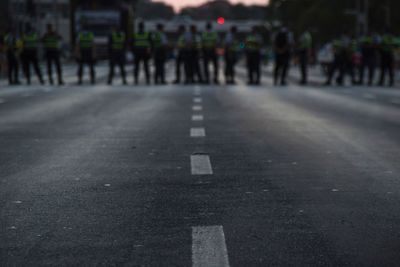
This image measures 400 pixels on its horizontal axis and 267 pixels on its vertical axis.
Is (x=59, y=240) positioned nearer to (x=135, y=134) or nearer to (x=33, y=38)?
(x=135, y=134)

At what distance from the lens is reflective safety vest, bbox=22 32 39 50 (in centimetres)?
3420

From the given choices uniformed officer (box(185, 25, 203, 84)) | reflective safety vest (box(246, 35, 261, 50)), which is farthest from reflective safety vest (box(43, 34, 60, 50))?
reflective safety vest (box(246, 35, 261, 50))

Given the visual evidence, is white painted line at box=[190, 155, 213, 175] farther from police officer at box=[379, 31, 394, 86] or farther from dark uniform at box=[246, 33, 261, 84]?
police officer at box=[379, 31, 394, 86]

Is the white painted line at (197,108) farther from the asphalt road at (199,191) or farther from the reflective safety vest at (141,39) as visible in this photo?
the reflective safety vest at (141,39)

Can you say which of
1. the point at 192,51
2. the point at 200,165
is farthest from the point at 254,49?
the point at 200,165

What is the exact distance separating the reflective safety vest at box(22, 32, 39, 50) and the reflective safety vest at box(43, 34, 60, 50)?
38cm

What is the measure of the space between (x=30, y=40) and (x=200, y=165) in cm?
2468

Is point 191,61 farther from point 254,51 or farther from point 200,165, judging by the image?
point 200,165

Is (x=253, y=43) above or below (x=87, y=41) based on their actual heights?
below

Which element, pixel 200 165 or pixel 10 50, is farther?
pixel 10 50

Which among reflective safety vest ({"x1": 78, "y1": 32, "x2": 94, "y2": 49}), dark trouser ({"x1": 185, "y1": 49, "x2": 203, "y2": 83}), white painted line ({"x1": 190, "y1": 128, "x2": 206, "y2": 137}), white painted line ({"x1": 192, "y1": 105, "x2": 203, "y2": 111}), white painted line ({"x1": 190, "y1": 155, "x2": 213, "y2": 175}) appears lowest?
dark trouser ({"x1": 185, "y1": 49, "x2": 203, "y2": 83})

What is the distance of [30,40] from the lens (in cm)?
3431

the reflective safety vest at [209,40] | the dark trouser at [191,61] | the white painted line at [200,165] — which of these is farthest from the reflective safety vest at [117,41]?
the white painted line at [200,165]

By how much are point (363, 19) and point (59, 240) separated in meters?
81.1
